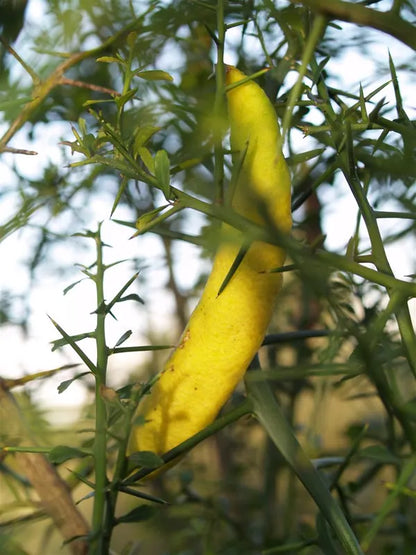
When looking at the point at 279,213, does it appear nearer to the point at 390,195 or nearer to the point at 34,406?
the point at 390,195

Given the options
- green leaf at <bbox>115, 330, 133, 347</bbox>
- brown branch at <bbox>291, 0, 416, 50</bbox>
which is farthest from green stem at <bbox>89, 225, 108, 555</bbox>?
brown branch at <bbox>291, 0, 416, 50</bbox>

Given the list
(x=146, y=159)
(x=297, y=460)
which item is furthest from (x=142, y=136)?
(x=297, y=460)

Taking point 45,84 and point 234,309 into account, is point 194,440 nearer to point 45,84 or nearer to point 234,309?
point 234,309

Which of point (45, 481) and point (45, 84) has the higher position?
point (45, 84)

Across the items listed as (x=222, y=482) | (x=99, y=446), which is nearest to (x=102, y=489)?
(x=99, y=446)

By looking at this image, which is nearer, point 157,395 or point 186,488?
point 157,395
